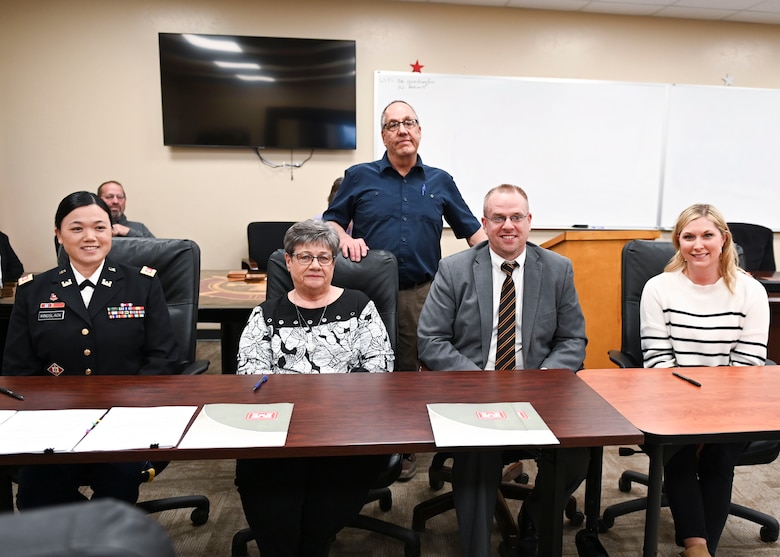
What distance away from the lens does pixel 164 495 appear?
7.46 ft

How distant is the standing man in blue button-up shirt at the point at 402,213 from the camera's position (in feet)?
8.09

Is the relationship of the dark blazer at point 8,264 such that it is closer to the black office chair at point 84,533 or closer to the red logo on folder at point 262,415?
the red logo on folder at point 262,415

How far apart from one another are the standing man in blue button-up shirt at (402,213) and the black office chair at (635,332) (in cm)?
84

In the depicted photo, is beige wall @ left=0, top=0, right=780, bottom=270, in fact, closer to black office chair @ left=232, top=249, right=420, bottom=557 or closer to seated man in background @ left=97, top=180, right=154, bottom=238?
seated man in background @ left=97, top=180, right=154, bottom=238

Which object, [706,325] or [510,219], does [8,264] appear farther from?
[706,325]

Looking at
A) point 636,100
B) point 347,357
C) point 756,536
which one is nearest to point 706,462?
point 756,536

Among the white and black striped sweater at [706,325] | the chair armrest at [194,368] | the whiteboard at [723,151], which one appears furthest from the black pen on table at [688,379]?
the whiteboard at [723,151]

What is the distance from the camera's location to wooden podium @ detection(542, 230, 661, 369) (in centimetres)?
324

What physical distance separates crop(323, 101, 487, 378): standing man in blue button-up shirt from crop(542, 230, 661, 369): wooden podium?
3.61ft

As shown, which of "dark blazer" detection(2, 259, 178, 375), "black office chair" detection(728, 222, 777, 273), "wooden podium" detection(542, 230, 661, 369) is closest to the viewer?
"dark blazer" detection(2, 259, 178, 375)

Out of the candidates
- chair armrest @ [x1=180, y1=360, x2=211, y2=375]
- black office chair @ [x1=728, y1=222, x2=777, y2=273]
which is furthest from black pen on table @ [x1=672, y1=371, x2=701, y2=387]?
black office chair @ [x1=728, y1=222, x2=777, y2=273]

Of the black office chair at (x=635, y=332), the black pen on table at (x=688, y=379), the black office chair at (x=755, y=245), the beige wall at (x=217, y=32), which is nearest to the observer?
the black pen on table at (x=688, y=379)

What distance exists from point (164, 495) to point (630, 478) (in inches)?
75.9

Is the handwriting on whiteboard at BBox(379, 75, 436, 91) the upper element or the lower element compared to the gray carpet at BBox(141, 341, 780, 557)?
upper
